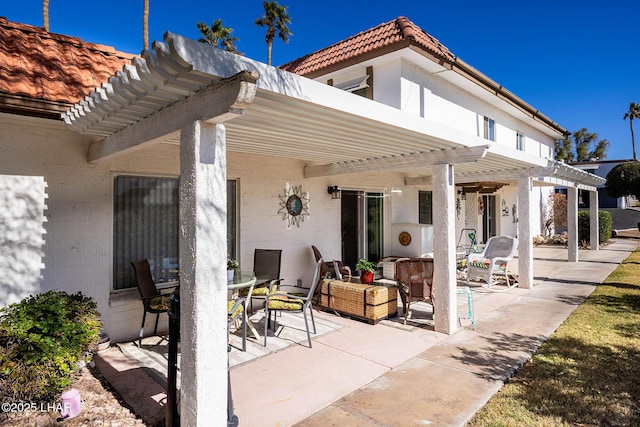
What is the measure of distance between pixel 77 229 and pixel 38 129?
135 centimetres

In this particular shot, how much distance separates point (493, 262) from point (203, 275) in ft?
26.2

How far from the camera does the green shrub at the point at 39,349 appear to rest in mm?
3348

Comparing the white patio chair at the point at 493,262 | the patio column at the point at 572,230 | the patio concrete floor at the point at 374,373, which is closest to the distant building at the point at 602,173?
the patio column at the point at 572,230

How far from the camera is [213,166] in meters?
2.87

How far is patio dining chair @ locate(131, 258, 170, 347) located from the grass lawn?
4.11 m

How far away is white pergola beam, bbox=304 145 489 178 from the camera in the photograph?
5.52 m

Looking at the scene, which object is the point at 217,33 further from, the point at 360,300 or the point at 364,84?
the point at 360,300

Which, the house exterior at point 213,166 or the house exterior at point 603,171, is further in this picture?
the house exterior at point 603,171

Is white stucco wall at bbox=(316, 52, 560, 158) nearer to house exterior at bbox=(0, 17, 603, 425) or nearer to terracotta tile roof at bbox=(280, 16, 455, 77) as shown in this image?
house exterior at bbox=(0, 17, 603, 425)

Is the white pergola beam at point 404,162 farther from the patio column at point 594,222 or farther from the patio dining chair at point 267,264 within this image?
the patio column at point 594,222

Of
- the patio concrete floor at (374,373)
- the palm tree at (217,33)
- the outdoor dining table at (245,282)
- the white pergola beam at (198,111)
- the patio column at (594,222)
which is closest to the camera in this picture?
the white pergola beam at (198,111)

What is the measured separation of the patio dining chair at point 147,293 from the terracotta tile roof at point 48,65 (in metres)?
2.35

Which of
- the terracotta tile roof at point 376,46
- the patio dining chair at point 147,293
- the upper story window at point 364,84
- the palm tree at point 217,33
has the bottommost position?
the patio dining chair at point 147,293

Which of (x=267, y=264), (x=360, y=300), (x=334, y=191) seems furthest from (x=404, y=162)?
(x=267, y=264)
